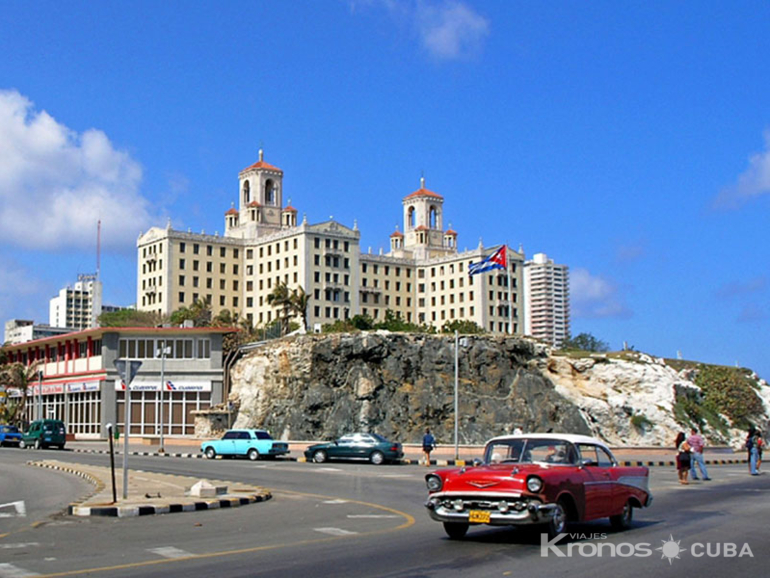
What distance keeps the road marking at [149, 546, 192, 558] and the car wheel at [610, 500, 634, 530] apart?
6.75 m

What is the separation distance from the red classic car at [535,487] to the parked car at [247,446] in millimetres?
31005

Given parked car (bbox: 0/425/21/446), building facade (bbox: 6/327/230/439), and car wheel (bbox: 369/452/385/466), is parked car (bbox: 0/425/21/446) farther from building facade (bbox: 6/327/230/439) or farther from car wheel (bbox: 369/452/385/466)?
car wheel (bbox: 369/452/385/466)

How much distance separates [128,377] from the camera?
61.1ft

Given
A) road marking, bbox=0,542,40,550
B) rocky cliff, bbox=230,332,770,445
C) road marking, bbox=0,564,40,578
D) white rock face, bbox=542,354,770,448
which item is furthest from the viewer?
white rock face, bbox=542,354,770,448

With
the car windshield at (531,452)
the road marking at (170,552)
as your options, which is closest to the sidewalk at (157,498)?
the road marking at (170,552)

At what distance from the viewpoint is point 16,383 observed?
7456 centimetres

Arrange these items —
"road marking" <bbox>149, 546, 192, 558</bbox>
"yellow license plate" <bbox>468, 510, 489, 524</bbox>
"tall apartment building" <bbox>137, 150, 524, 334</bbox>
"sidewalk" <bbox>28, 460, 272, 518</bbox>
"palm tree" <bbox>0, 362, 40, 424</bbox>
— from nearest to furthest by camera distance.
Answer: "road marking" <bbox>149, 546, 192, 558</bbox> → "yellow license plate" <bbox>468, 510, 489, 524</bbox> → "sidewalk" <bbox>28, 460, 272, 518</bbox> → "palm tree" <bbox>0, 362, 40, 424</bbox> → "tall apartment building" <bbox>137, 150, 524, 334</bbox>

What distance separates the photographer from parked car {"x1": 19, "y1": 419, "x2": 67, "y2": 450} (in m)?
53.6

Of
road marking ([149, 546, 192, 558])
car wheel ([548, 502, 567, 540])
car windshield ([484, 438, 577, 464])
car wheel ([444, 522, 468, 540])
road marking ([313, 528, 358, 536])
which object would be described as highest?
car windshield ([484, 438, 577, 464])

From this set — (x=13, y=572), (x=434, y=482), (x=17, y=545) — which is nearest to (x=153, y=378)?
(x=17, y=545)

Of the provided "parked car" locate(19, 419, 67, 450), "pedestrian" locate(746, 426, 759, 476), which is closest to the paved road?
"pedestrian" locate(746, 426, 759, 476)

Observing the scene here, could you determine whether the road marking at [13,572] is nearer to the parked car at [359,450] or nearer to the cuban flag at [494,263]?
the parked car at [359,450]

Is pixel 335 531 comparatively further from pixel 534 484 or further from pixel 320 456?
pixel 320 456

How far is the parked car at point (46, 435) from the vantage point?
53.6 m
